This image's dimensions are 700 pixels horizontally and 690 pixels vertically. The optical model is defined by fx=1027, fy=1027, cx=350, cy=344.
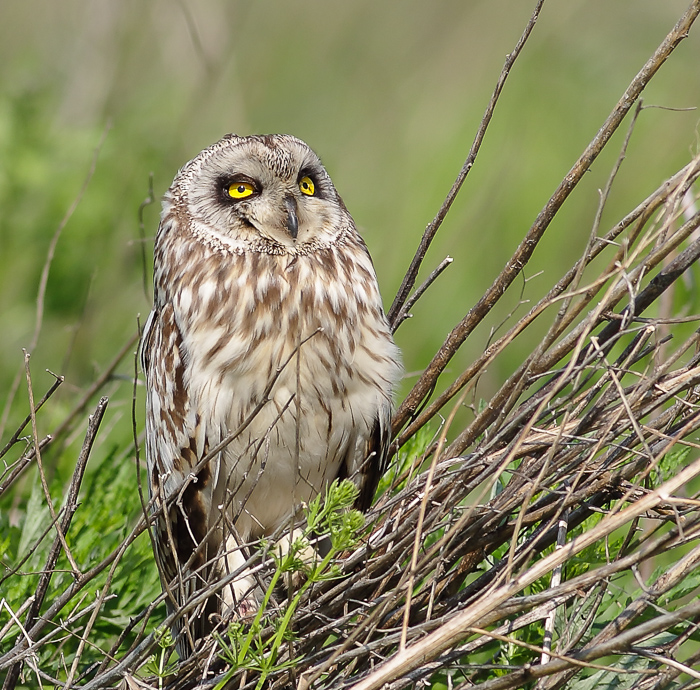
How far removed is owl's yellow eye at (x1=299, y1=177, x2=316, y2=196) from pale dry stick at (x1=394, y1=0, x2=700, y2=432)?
58cm

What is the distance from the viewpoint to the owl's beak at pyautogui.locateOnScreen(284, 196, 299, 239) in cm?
244

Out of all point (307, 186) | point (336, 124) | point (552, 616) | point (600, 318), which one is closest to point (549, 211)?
point (600, 318)

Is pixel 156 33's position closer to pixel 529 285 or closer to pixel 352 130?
pixel 352 130

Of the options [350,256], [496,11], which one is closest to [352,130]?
[496,11]

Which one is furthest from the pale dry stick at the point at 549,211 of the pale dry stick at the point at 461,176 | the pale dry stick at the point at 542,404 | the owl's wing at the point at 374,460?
the pale dry stick at the point at 542,404

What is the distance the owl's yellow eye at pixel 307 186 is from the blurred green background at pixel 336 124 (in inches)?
19.3

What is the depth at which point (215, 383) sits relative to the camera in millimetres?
2393

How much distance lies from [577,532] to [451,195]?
777mm

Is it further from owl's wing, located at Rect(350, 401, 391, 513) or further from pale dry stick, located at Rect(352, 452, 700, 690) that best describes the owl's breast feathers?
pale dry stick, located at Rect(352, 452, 700, 690)

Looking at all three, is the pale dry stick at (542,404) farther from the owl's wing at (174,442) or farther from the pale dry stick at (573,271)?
the owl's wing at (174,442)

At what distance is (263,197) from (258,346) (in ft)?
1.28

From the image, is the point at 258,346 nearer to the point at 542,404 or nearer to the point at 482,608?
the point at 542,404

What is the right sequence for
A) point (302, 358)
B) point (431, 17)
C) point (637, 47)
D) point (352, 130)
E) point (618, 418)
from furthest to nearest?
point (431, 17)
point (637, 47)
point (352, 130)
point (302, 358)
point (618, 418)

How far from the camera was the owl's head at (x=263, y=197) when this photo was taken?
2480 millimetres
